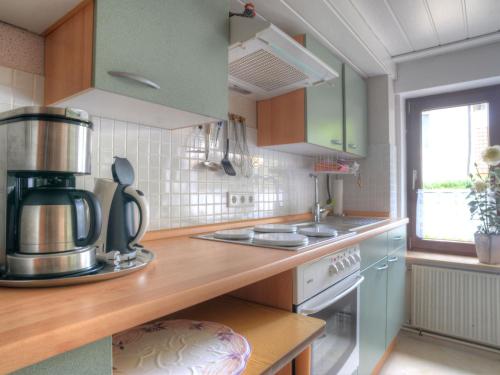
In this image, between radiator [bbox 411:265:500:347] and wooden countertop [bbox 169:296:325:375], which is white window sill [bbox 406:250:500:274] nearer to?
radiator [bbox 411:265:500:347]

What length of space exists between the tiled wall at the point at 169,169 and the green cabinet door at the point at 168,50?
317 mm

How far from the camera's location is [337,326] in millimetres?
1379

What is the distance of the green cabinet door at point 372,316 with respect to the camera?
5.37 feet

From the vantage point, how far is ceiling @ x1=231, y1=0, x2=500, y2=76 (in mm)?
1646

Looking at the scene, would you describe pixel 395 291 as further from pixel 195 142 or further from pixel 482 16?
pixel 482 16

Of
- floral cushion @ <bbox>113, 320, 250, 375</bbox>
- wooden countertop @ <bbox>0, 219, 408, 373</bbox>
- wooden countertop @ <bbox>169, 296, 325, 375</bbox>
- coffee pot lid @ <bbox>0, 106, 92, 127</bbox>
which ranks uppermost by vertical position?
coffee pot lid @ <bbox>0, 106, 92, 127</bbox>

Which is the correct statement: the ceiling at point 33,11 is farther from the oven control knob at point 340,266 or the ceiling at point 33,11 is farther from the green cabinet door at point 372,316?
the green cabinet door at point 372,316

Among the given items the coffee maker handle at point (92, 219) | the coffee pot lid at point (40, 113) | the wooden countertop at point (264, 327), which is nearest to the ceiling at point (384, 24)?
the coffee pot lid at point (40, 113)

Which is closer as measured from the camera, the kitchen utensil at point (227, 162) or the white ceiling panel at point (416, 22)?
the kitchen utensil at point (227, 162)

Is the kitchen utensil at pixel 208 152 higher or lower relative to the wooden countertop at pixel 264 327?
higher

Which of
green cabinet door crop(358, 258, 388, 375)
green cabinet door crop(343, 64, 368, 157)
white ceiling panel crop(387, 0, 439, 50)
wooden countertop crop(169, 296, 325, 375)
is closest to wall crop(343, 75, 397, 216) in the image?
green cabinet door crop(343, 64, 368, 157)

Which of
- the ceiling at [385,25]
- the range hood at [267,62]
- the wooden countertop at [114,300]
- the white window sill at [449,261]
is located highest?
the ceiling at [385,25]

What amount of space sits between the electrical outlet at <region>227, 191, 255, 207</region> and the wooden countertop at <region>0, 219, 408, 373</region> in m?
0.69

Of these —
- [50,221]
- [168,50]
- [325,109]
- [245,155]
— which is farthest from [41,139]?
[325,109]
